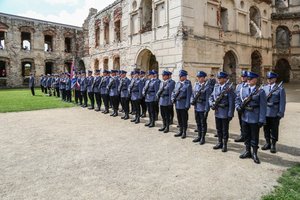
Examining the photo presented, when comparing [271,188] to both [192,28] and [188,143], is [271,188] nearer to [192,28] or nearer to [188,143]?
[188,143]

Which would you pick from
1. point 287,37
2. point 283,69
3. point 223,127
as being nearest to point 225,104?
point 223,127

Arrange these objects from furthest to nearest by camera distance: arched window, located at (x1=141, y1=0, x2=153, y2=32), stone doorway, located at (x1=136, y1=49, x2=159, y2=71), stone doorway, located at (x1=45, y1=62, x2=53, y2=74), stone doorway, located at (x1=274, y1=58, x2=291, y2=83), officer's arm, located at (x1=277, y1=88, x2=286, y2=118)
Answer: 1. stone doorway, located at (x1=45, y1=62, x2=53, y2=74)
2. stone doorway, located at (x1=274, y1=58, x2=291, y2=83)
3. stone doorway, located at (x1=136, y1=49, x2=159, y2=71)
4. arched window, located at (x1=141, y1=0, x2=153, y2=32)
5. officer's arm, located at (x1=277, y1=88, x2=286, y2=118)

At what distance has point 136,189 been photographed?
3.72 m

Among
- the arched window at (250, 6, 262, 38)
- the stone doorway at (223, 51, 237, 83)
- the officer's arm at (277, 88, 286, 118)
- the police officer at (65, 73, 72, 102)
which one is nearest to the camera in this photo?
the officer's arm at (277, 88, 286, 118)

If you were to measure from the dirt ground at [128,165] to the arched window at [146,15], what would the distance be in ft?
34.4

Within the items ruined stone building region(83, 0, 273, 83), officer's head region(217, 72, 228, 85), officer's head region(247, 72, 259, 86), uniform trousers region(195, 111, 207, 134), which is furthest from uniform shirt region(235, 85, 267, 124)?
ruined stone building region(83, 0, 273, 83)

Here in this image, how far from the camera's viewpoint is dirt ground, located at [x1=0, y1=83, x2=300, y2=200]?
12.0 ft

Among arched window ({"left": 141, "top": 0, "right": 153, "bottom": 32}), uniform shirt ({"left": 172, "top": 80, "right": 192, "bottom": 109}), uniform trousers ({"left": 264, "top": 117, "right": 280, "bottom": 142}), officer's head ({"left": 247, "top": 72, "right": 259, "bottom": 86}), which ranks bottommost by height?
uniform trousers ({"left": 264, "top": 117, "right": 280, "bottom": 142})

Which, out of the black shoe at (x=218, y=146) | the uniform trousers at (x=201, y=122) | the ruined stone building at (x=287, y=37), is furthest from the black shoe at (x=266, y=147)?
the ruined stone building at (x=287, y=37)

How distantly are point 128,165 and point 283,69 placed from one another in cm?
2717

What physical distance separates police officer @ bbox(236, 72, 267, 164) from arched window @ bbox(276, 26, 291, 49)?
24.8 meters

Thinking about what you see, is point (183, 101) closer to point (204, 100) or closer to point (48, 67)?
point (204, 100)

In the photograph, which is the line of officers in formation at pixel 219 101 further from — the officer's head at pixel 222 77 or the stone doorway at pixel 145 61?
the stone doorway at pixel 145 61

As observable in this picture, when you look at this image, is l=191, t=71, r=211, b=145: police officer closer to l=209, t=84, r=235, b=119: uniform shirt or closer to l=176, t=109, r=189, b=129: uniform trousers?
l=176, t=109, r=189, b=129: uniform trousers
